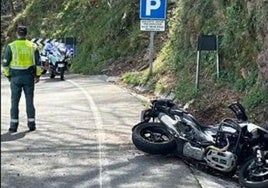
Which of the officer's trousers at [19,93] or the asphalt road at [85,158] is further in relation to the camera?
the officer's trousers at [19,93]

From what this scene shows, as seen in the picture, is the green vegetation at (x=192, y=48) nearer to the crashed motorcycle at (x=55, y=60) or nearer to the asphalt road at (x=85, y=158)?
the asphalt road at (x=85, y=158)

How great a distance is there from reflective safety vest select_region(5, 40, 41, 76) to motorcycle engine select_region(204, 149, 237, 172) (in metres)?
3.42

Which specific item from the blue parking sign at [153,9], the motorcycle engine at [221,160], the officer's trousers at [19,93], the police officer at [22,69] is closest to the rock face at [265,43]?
the motorcycle engine at [221,160]

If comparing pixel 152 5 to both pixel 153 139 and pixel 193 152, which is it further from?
pixel 193 152

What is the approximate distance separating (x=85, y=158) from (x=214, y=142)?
177 centimetres

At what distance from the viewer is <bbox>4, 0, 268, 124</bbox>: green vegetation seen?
10.2 meters

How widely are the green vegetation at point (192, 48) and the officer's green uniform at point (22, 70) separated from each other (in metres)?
1.57

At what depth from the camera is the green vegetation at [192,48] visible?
10227 mm

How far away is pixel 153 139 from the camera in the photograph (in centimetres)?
765

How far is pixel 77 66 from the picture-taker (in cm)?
2594

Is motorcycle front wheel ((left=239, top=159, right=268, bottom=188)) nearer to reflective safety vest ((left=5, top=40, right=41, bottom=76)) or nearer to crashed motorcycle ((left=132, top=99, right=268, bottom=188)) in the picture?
crashed motorcycle ((left=132, top=99, right=268, bottom=188))

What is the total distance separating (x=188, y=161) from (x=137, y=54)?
15.2 m

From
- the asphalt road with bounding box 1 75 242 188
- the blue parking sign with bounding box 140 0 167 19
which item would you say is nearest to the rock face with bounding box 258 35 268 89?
the asphalt road with bounding box 1 75 242 188

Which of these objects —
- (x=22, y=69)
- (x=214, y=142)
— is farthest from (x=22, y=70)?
(x=214, y=142)
